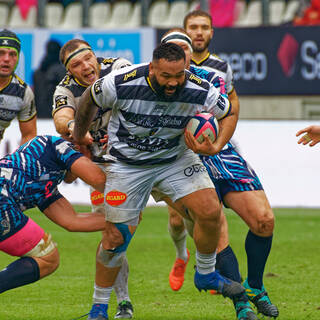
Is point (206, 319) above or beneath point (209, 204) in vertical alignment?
beneath

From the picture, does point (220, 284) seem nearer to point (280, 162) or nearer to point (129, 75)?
point (129, 75)

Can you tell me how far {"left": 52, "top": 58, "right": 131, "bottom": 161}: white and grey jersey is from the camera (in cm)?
690

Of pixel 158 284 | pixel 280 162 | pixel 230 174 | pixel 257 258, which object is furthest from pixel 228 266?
pixel 280 162

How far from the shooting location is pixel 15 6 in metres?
22.4

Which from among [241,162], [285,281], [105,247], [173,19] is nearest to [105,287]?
[105,247]

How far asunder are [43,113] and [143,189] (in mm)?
13133

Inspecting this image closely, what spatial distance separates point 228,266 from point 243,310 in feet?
1.98

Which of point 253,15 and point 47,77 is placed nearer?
point 47,77

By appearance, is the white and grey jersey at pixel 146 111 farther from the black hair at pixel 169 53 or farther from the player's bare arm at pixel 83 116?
the black hair at pixel 169 53

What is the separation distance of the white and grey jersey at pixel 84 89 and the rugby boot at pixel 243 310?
1648mm

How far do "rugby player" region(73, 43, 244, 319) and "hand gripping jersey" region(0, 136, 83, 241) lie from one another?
0.31 m

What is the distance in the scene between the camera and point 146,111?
19.7 feet

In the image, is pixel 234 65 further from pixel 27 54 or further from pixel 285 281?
pixel 285 281

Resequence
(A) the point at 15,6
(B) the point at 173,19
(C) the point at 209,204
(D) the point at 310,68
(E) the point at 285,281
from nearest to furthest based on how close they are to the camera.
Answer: (C) the point at 209,204 → (E) the point at 285,281 → (D) the point at 310,68 → (B) the point at 173,19 → (A) the point at 15,6
